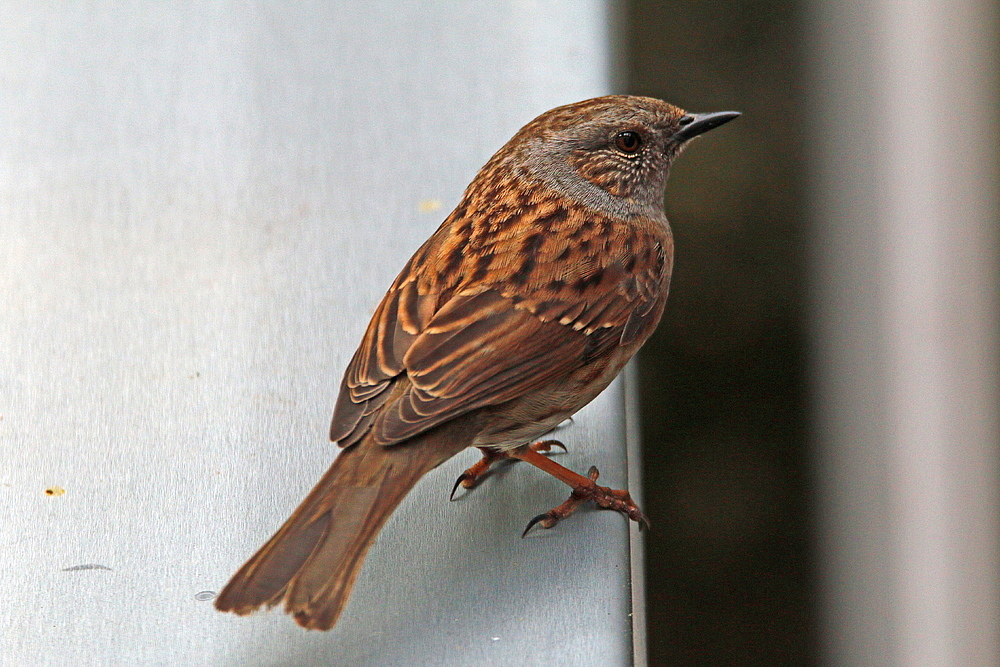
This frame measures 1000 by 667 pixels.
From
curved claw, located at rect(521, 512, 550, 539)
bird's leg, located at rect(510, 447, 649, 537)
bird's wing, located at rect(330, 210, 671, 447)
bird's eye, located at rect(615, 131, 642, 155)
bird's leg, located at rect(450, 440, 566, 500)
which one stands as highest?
bird's eye, located at rect(615, 131, 642, 155)

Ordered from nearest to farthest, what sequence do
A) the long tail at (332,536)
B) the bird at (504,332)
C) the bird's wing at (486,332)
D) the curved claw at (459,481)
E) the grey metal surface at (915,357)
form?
the long tail at (332,536) < the bird at (504,332) < the bird's wing at (486,332) < the curved claw at (459,481) < the grey metal surface at (915,357)

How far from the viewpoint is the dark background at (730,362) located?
4324mm

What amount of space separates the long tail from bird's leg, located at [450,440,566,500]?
150 millimetres

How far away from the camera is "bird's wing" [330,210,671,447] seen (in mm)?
2186

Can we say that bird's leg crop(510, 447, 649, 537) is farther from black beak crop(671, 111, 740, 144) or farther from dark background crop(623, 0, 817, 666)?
dark background crop(623, 0, 817, 666)

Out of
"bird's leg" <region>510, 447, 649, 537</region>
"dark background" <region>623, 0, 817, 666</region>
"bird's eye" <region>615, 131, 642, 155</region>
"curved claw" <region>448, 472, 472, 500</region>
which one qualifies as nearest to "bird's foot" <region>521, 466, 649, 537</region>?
"bird's leg" <region>510, 447, 649, 537</region>

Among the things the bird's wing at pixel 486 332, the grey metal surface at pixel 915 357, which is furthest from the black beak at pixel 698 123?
the grey metal surface at pixel 915 357

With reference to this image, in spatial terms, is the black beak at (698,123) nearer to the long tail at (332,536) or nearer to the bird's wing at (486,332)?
the bird's wing at (486,332)

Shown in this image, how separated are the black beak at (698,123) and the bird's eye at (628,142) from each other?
99mm

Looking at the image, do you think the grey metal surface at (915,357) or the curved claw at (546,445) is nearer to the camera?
the curved claw at (546,445)

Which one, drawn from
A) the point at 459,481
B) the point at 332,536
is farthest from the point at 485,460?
the point at 332,536

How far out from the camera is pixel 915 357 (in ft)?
14.8

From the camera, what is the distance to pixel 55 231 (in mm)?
2691

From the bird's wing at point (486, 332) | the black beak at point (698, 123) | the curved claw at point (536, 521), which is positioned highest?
the black beak at point (698, 123)
